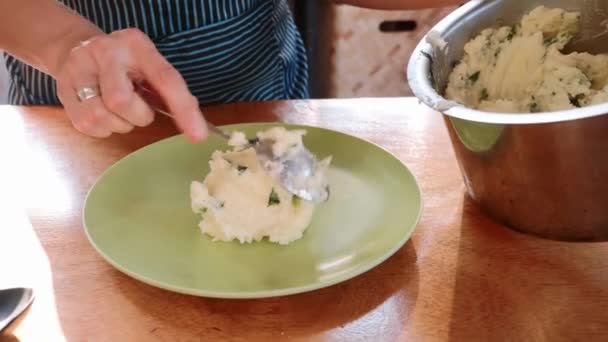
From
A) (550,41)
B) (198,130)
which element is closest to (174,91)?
(198,130)

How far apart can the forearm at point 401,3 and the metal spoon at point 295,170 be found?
46 cm

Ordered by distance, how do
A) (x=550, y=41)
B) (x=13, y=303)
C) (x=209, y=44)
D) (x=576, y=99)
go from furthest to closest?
1. (x=209, y=44)
2. (x=550, y=41)
3. (x=576, y=99)
4. (x=13, y=303)

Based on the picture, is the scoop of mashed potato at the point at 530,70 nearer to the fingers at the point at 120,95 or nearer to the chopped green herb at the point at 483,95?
the chopped green herb at the point at 483,95

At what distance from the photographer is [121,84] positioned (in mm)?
782

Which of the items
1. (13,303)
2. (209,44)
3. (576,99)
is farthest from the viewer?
(209,44)

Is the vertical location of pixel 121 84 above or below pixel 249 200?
above

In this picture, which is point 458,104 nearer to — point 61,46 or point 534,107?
point 534,107

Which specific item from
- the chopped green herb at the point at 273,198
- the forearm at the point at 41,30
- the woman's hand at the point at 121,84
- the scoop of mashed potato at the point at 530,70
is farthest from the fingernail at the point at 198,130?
the scoop of mashed potato at the point at 530,70

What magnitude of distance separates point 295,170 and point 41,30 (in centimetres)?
40

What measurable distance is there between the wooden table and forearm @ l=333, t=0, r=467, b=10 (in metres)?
0.35

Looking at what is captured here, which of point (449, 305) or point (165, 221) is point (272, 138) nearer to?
point (165, 221)

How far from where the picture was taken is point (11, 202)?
945 millimetres

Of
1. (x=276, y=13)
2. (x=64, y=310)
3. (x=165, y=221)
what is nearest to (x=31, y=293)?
(x=64, y=310)

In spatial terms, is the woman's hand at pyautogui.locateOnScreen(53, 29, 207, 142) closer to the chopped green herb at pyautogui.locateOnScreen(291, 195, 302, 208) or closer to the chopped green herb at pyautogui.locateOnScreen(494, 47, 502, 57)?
the chopped green herb at pyautogui.locateOnScreen(291, 195, 302, 208)
